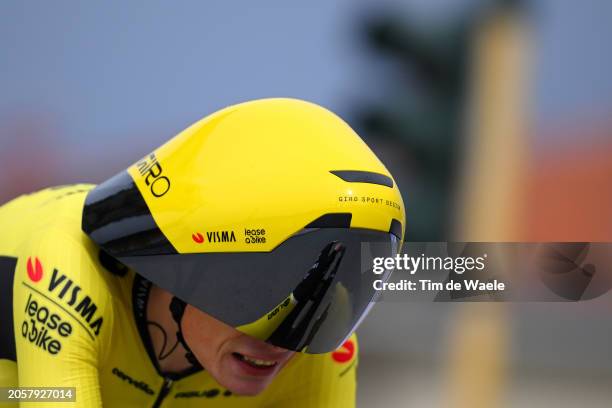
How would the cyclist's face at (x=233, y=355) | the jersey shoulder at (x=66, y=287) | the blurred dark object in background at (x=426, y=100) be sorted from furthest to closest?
the blurred dark object in background at (x=426, y=100) → the cyclist's face at (x=233, y=355) → the jersey shoulder at (x=66, y=287)

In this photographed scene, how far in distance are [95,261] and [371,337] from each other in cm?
1229

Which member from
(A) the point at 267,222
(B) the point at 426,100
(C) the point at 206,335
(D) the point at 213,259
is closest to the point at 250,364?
(C) the point at 206,335

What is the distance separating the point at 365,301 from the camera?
2758 mm

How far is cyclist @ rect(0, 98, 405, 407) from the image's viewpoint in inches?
100

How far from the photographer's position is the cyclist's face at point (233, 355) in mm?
2787


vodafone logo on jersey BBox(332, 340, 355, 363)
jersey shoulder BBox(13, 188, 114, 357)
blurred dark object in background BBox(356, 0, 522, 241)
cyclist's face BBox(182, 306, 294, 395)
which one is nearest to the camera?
jersey shoulder BBox(13, 188, 114, 357)

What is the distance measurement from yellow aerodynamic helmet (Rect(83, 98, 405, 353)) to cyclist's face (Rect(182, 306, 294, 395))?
129 mm

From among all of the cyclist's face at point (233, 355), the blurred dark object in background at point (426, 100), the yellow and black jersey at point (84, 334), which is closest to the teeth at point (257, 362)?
the cyclist's face at point (233, 355)

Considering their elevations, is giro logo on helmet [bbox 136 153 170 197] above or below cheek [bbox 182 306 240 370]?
above

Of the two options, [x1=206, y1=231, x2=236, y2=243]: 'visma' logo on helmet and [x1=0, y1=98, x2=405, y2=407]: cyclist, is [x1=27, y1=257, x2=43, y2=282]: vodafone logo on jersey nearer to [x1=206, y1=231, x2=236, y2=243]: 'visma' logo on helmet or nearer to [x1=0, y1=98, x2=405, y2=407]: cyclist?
[x1=0, y1=98, x2=405, y2=407]: cyclist

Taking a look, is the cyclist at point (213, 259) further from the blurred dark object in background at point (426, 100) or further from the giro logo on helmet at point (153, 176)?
the blurred dark object in background at point (426, 100)

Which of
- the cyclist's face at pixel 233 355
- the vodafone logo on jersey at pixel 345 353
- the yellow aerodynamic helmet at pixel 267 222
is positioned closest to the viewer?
the yellow aerodynamic helmet at pixel 267 222

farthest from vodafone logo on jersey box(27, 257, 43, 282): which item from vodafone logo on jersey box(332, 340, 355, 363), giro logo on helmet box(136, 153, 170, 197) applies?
vodafone logo on jersey box(332, 340, 355, 363)

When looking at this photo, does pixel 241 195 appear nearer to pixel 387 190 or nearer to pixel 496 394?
pixel 387 190
